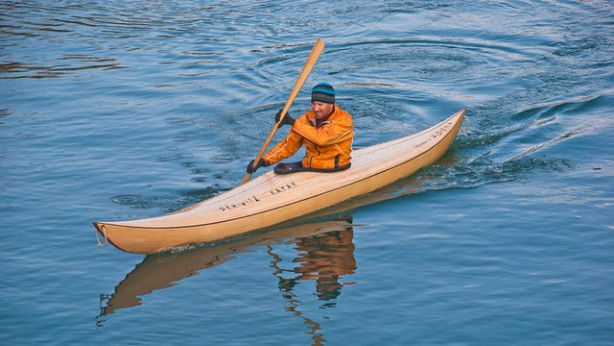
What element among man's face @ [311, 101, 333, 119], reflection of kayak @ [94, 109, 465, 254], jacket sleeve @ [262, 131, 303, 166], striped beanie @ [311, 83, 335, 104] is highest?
striped beanie @ [311, 83, 335, 104]

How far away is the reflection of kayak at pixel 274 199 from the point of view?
836 cm

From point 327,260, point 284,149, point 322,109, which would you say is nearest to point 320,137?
point 322,109

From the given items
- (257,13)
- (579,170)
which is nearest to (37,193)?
(579,170)

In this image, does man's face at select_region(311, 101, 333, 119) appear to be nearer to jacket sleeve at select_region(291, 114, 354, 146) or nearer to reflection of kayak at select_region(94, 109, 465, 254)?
jacket sleeve at select_region(291, 114, 354, 146)

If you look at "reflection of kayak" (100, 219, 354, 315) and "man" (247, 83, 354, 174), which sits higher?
"man" (247, 83, 354, 174)

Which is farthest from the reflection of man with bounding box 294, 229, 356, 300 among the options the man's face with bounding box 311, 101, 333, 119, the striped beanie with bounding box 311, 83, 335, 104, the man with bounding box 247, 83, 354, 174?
the striped beanie with bounding box 311, 83, 335, 104

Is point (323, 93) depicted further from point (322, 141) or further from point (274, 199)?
point (274, 199)

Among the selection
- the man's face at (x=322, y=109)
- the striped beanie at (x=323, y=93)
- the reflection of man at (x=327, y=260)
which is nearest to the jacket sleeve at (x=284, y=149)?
the man's face at (x=322, y=109)

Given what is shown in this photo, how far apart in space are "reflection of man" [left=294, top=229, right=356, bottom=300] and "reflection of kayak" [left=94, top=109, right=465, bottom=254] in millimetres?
541

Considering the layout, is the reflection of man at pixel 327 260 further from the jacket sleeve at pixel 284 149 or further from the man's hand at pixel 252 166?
the jacket sleeve at pixel 284 149

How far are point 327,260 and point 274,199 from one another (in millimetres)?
1100

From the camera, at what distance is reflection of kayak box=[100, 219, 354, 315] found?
7883 mm

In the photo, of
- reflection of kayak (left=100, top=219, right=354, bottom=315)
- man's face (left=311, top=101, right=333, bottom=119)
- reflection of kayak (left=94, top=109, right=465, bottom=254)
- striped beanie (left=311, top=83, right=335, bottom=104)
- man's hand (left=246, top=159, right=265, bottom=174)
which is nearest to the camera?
reflection of kayak (left=100, top=219, right=354, bottom=315)

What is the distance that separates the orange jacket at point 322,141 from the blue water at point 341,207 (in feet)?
2.12
